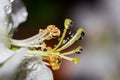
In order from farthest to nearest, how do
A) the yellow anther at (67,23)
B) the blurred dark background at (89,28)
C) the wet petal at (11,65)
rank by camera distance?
the blurred dark background at (89,28) < the yellow anther at (67,23) < the wet petal at (11,65)

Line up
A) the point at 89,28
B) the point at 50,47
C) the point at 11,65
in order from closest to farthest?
the point at 11,65 < the point at 50,47 < the point at 89,28

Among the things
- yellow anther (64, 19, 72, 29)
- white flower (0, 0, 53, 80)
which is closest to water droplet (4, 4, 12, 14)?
white flower (0, 0, 53, 80)

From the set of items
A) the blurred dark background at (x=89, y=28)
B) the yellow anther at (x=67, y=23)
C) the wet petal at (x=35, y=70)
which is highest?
the yellow anther at (x=67, y=23)

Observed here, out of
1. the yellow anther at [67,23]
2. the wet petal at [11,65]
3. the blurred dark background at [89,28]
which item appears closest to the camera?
the wet petal at [11,65]

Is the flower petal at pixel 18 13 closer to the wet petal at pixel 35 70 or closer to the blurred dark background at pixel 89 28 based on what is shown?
the wet petal at pixel 35 70

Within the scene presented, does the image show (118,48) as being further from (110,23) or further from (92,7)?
(92,7)

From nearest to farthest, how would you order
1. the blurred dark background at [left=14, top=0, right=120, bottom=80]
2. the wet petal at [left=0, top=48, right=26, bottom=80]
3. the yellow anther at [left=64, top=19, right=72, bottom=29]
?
1. the wet petal at [left=0, top=48, right=26, bottom=80]
2. the yellow anther at [left=64, top=19, right=72, bottom=29]
3. the blurred dark background at [left=14, top=0, right=120, bottom=80]

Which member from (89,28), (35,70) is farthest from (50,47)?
(89,28)

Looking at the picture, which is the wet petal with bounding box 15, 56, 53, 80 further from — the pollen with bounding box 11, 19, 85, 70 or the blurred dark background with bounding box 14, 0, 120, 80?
the blurred dark background with bounding box 14, 0, 120, 80

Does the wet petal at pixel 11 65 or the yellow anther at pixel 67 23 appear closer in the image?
the wet petal at pixel 11 65

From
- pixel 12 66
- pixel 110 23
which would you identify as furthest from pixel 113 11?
pixel 12 66

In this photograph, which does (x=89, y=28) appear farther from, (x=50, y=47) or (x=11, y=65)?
(x=11, y=65)

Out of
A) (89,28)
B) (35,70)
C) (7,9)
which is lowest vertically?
(89,28)

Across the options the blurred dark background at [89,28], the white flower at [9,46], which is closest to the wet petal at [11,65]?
the white flower at [9,46]
